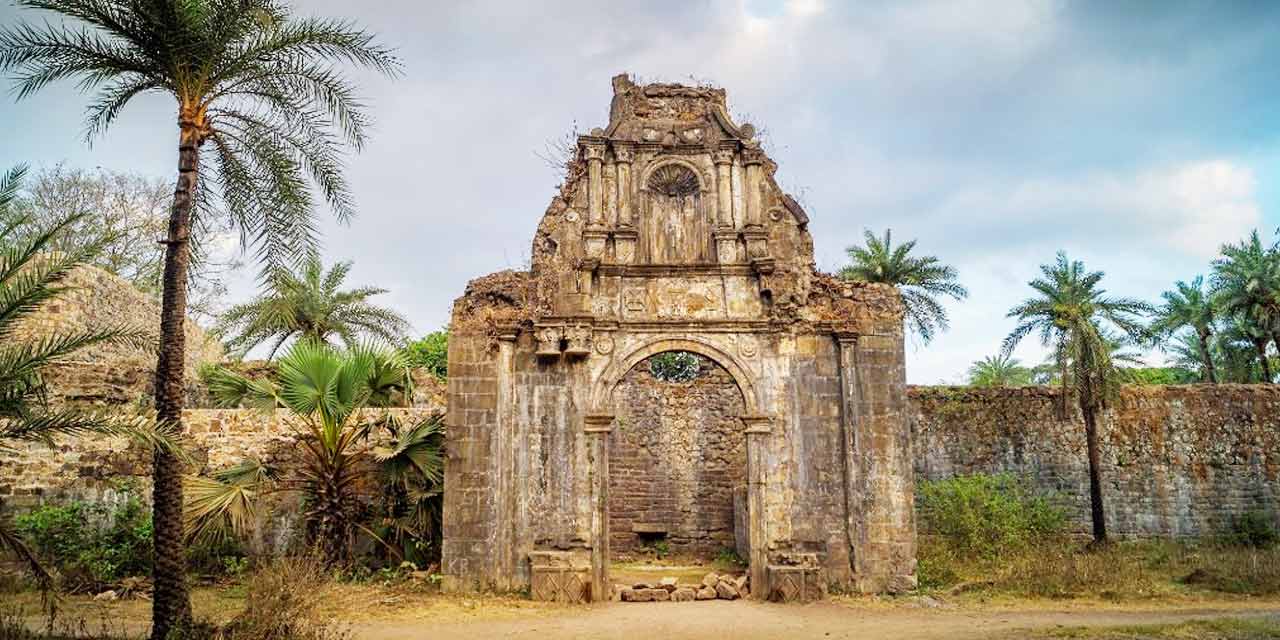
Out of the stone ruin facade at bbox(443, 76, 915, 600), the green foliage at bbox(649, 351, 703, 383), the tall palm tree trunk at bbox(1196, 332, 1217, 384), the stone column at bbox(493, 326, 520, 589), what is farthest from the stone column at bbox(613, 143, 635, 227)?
the tall palm tree trunk at bbox(1196, 332, 1217, 384)

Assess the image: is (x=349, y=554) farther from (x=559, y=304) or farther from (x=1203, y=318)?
(x=1203, y=318)

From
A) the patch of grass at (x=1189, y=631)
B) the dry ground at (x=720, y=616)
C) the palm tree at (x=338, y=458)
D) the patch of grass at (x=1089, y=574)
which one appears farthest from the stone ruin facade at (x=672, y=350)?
the patch of grass at (x=1189, y=631)

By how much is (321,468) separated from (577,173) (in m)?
→ 5.91

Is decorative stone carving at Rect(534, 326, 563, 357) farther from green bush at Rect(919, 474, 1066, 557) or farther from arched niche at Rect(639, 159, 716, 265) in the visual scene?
green bush at Rect(919, 474, 1066, 557)

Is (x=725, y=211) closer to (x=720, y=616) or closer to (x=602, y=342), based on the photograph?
(x=602, y=342)

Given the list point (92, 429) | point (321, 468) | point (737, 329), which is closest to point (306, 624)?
point (92, 429)

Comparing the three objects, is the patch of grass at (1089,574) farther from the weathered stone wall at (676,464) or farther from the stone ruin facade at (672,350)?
the weathered stone wall at (676,464)

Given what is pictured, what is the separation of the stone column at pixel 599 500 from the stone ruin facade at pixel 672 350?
28 millimetres

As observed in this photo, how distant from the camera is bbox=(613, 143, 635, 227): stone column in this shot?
14.5 m

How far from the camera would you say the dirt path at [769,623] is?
10453mm

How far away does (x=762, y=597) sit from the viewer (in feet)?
43.2

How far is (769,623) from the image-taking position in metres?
11.3

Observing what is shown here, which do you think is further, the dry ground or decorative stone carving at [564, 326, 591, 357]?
decorative stone carving at [564, 326, 591, 357]

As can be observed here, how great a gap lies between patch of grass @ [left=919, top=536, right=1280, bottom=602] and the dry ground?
1.71 feet
